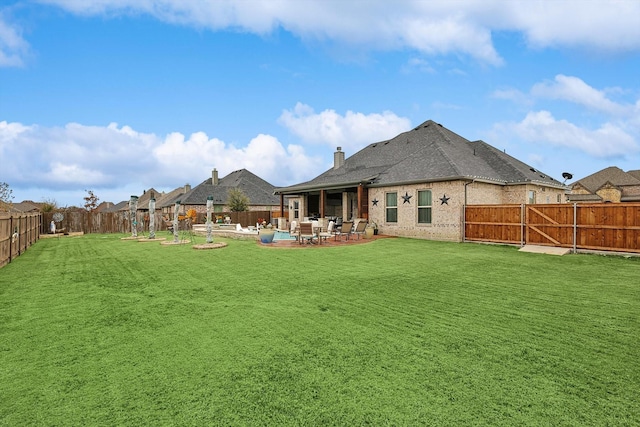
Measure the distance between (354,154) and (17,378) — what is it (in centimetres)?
2608

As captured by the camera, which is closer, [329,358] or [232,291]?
[329,358]

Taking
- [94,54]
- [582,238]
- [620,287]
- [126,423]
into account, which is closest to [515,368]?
[126,423]

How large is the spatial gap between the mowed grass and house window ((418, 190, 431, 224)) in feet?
30.0

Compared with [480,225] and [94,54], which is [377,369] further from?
[94,54]

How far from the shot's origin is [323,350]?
3932 millimetres

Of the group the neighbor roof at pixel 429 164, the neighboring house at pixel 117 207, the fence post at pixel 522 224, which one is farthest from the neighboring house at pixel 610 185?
the neighboring house at pixel 117 207

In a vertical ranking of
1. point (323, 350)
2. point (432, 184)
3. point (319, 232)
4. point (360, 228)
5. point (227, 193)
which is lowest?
point (323, 350)

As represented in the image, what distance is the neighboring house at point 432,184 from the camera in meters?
16.4

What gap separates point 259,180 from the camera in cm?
5153

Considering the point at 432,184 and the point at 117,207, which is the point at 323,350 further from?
the point at 117,207

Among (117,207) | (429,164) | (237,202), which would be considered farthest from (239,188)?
(117,207)

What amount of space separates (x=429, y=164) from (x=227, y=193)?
32.4 m

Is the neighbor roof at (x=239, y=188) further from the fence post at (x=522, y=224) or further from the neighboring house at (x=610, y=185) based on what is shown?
the neighboring house at (x=610, y=185)

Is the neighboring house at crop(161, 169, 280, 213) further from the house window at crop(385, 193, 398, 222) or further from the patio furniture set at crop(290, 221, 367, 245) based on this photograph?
the house window at crop(385, 193, 398, 222)
